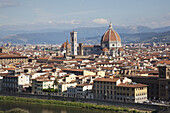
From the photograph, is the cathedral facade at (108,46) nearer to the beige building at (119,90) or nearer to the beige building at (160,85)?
the beige building at (119,90)

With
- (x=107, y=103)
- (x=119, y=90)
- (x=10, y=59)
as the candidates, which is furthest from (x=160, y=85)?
(x=10, y=59)

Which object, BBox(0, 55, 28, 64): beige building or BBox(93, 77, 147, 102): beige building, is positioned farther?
BBox(0, 55, 28, 64): beige building

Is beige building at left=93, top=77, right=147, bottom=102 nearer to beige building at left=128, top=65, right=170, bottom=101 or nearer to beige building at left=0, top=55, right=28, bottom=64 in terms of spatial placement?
beige building at left=128, top=65, right=170, bottom=101

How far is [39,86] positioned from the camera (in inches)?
2188

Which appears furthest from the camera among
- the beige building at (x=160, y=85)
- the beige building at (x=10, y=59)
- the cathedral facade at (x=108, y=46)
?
the cathedral facade at (x=108, y=46)

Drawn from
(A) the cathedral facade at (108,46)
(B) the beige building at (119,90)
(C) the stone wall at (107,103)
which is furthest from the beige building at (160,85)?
(A) the cathedral facade at (108,46)

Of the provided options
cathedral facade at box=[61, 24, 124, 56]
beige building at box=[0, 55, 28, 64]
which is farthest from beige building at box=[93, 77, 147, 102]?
cathedral facade at box=[61, 24, 124, 56]

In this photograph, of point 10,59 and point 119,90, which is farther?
point 10,59

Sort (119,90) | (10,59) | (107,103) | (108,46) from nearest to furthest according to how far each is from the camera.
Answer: (107,103)
(119,90)
(10,59)
(108,46)

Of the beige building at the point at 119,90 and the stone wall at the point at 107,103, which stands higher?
the beige building at the point at 119,90

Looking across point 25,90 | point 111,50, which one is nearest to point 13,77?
point 25,90

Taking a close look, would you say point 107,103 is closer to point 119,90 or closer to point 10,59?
point 119,90

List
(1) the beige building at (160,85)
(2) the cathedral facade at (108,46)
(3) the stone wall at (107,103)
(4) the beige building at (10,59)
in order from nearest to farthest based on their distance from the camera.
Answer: (3) the stone wall at (107,103)
(1) the beige building at (160,85)
(4) the beige building at (10,59)
(2) the cathedral facade at (108,46)

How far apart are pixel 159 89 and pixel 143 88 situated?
1.87 meters
